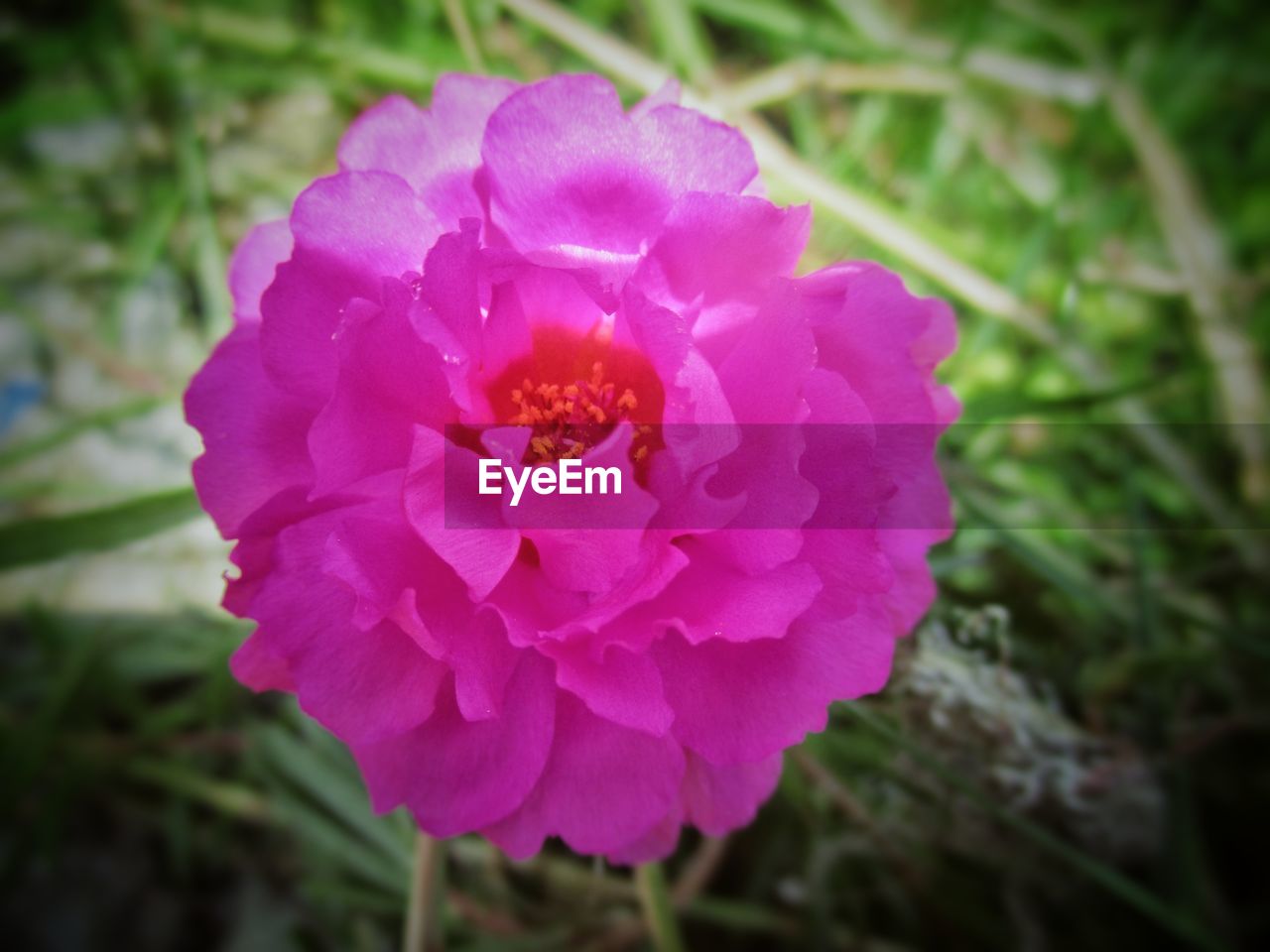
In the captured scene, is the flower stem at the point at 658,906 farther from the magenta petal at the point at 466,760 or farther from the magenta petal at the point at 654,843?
the magenta petal at the point at 466,760

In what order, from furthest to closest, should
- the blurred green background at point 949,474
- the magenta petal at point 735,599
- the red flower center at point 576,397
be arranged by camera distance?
the blurred green background at point 949,474, the red flower center at point 576,397, the magenta petal at point 735,599

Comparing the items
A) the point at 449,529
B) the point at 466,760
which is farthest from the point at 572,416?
the point at 466,760

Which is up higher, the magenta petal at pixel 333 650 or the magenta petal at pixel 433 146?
the magenta petal at pixel 433 146

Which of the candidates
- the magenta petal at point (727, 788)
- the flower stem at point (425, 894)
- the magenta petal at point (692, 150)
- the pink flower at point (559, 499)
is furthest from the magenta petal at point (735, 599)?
the flower stem at point (425, 894)

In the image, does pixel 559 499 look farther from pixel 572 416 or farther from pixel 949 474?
pixel 949 474

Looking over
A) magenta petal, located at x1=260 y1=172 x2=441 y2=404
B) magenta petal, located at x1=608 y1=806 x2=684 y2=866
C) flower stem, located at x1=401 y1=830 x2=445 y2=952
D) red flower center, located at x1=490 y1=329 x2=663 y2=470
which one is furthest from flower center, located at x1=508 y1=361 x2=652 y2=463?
flower stem, located at x1=401 y1=830 x2=445 y2=952

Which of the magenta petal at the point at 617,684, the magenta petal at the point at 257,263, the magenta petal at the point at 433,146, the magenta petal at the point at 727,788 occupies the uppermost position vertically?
the magenta petal at the point at 433,146

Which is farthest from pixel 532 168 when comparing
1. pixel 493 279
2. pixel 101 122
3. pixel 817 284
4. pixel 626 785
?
pixel 101 122

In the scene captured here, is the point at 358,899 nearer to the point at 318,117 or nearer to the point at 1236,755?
the point at 1236,755
